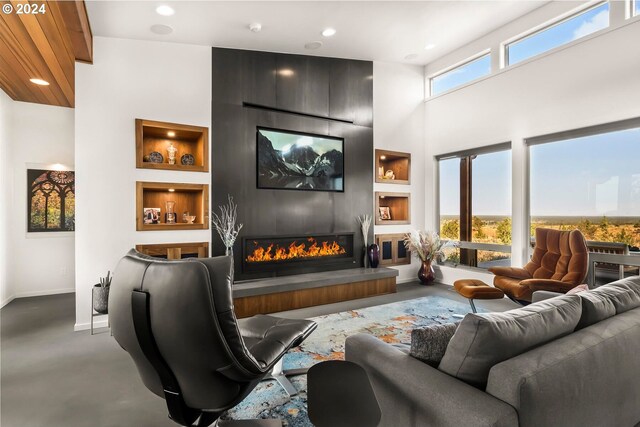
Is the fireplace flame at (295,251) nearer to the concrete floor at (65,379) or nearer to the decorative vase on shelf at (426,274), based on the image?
the concrete floor at (65,379)

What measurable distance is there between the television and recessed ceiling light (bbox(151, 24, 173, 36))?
1.52 metres

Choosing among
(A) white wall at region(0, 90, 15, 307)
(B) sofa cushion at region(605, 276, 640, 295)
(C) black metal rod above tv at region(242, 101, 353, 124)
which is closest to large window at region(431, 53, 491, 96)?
(C) black metal rod above tv at region(242, 101, 353, 124)

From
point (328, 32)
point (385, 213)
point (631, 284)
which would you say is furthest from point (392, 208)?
point (631, 284)

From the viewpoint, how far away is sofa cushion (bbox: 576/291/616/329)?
166cm

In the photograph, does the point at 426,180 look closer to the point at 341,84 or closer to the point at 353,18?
the point at 341,84

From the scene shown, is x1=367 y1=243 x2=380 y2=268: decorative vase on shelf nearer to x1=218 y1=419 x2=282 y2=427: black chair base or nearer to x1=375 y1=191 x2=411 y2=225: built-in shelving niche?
x1=375 y1=191 x2=411 y2=225: built-in shelving niche

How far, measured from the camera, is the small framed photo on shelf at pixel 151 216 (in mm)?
4078

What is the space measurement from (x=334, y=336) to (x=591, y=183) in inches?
145

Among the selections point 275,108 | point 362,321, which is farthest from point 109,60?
point 362,321

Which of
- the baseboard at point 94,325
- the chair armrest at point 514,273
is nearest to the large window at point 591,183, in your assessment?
the chair armrest at point 514,273

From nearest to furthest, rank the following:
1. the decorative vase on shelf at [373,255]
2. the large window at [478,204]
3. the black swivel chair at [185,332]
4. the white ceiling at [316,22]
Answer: the black swivel chair at [185,332], the white ceiling at [316,22], the large window at [478,204], the decorative vase on shelf at [373,255]

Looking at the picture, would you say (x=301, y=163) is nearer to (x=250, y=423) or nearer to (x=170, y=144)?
(x=170, y=144)

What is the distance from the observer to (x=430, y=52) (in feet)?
17.7

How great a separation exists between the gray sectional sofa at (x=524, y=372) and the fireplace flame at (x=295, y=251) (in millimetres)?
3055
